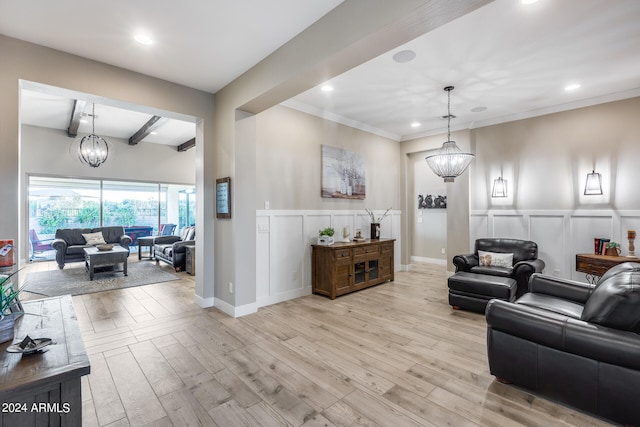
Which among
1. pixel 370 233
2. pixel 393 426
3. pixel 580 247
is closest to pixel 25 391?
pixel 393 426

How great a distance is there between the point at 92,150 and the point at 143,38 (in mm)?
4443

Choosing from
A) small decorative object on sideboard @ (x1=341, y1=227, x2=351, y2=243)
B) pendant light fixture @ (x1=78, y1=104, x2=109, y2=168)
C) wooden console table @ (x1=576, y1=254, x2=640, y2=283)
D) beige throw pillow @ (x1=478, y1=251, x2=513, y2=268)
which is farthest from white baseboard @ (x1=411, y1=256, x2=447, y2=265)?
pendant light fixture @ (x1=78, y1=104, x2=109, y2=168)

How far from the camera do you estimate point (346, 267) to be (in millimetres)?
4609

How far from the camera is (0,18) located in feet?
8.11

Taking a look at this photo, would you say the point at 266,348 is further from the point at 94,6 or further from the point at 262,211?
the point at 94,6

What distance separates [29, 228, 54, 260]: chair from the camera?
749 centimetres

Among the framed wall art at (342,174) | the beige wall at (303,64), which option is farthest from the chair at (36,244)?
the framed wall art at (342,174)

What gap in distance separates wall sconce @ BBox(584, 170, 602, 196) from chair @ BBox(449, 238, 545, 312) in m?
1.10

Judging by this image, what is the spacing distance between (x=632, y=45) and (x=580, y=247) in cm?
281

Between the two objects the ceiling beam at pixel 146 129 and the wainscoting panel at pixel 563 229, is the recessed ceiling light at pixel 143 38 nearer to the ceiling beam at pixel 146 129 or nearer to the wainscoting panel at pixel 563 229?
the ceiling beam at pixel 146 129

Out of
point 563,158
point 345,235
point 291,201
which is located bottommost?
point 345,235

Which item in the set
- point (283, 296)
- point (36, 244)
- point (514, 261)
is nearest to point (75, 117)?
point (36, 244)

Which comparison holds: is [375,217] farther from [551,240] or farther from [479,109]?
[551,240]

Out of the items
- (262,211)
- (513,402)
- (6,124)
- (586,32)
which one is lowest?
(513,402)
